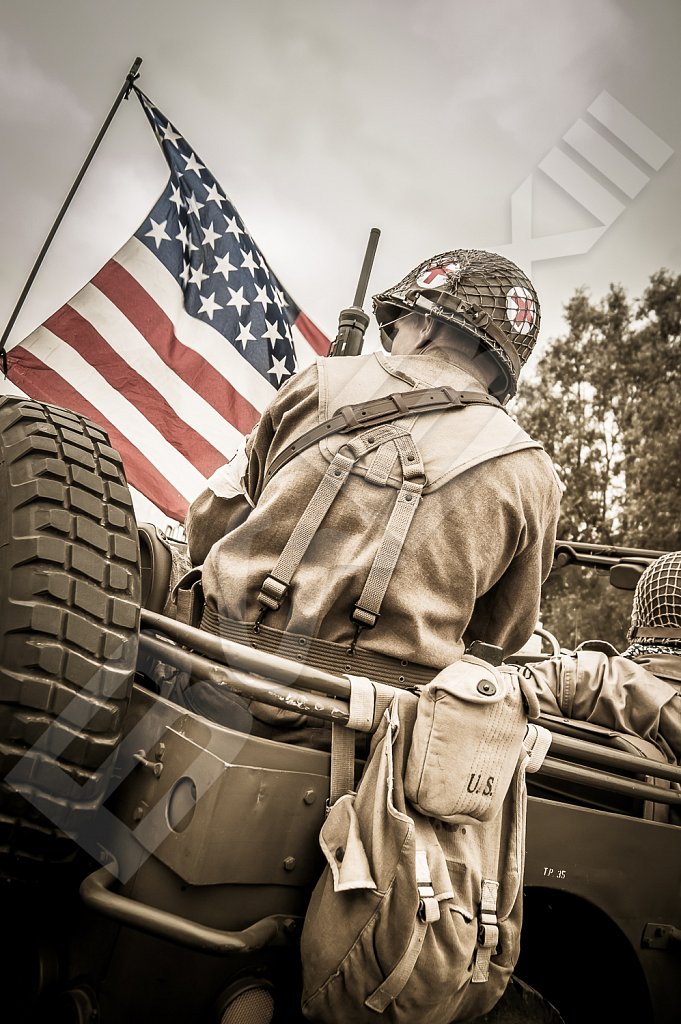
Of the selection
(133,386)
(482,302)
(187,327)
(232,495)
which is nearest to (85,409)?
(133,386)

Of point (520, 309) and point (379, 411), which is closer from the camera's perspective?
point (379, 411)

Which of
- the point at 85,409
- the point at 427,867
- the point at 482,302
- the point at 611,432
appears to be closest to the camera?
the point at 427,867

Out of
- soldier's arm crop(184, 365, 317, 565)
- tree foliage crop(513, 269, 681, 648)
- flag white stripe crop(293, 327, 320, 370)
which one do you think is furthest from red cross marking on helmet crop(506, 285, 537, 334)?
tree foliage crop(513, 269, 681, 648)

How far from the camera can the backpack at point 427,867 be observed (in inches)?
57.4

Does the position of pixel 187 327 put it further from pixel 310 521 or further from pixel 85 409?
pixel 310 521

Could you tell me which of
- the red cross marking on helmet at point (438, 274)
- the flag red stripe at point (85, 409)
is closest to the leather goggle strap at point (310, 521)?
the red cross marking on helmet at point (438, 274)

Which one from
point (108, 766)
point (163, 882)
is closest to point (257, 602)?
point (108, 766)

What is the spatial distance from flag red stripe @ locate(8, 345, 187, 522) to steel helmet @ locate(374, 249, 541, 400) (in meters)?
3.51

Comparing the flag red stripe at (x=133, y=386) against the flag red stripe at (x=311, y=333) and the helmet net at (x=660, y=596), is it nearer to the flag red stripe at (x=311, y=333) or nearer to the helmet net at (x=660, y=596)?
the flag red stripe at (x=311, y=333)

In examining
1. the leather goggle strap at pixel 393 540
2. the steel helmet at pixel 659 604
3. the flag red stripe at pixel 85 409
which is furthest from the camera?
the flag red stripe at pixel 85 409

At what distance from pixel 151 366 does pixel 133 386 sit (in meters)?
0.24

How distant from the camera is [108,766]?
1.59 metres

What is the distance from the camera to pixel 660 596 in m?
3.64

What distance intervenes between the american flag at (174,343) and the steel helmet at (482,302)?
3655mm
